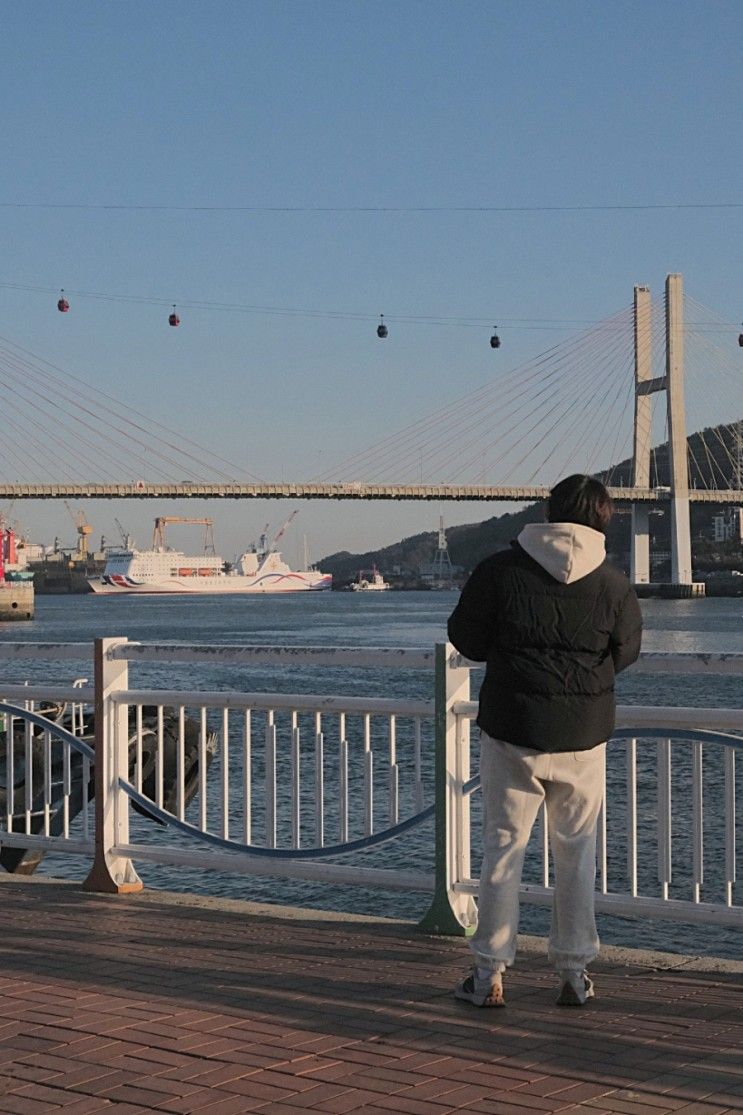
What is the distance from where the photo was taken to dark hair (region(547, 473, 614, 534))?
4.41 metres

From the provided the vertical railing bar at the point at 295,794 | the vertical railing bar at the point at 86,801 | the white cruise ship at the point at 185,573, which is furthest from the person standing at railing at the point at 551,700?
the white cruise ship at the point at 185,573

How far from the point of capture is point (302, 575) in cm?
18788

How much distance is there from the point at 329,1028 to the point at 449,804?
1375 mm

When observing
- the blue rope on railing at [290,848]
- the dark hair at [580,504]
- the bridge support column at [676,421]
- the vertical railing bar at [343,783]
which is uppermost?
the bridge support column at [676,421]

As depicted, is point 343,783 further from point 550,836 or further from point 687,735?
point 550,836

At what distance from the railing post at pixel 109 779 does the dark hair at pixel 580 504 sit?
102 inches

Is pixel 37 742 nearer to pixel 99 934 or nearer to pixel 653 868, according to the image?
pixel 653 868

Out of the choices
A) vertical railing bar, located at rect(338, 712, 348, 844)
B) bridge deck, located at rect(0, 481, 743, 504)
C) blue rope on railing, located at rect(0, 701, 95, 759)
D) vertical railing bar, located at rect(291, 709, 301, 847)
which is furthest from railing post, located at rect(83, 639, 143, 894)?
bridge deck, located at rect(0, 481, 743, 504)

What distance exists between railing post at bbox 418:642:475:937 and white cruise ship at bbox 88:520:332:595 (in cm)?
17100

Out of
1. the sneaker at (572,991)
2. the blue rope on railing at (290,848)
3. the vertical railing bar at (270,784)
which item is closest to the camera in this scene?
the sneaker at (572,991)

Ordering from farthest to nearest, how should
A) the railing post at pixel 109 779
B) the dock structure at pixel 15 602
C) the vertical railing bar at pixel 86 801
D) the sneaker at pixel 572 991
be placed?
the dock structure at pixel 15 602
the vertical railing bar at pixel 86 801
the railing post at pixel 109 779
the sneaker at pixel 572 991

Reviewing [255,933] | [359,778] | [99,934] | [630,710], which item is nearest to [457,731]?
[630,710]

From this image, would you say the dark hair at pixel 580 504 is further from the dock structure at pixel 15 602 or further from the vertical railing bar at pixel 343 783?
the dock structure at pixel 15 602

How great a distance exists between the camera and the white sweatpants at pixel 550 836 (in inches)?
173
